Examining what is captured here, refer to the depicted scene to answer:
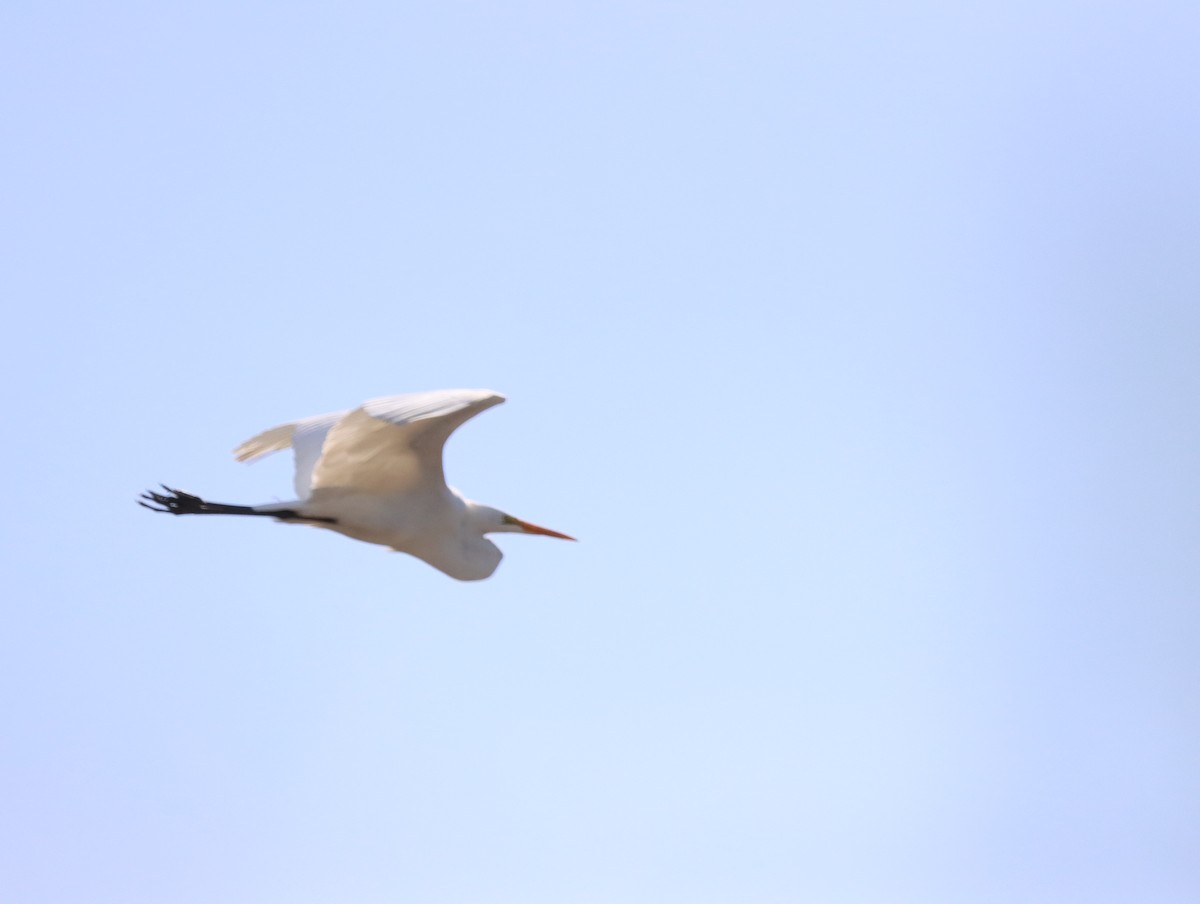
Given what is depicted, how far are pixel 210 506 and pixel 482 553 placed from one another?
1.84m

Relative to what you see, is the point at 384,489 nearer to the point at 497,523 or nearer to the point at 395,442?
the point at 395,442

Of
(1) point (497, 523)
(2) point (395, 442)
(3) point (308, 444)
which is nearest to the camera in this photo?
(2) point (395, 442)

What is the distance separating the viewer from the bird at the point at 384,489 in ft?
32.1

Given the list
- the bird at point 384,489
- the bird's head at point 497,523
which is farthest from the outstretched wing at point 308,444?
the bird's head at point 497,523

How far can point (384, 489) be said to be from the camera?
1068 centimetres

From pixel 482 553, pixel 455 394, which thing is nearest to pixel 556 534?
pixel 482 553

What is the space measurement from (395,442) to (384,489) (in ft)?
2.08

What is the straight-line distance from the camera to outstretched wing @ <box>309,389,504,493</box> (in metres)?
8.86

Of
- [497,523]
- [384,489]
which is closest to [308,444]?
[384,489]

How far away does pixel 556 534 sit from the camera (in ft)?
43.2

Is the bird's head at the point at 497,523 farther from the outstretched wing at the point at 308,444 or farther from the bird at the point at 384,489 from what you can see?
the outstretched wing at the point at 308,444

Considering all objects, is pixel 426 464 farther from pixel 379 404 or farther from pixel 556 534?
Result: pixel 556 534

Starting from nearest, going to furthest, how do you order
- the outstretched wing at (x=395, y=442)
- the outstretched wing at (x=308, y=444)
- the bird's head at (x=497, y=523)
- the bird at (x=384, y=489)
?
the outstretched wing at (x=395, y=442)
the bird at (x=384, y=489)
the outstretched wing at (x=308, y=444)
the bird's head at (x=497, y=523)

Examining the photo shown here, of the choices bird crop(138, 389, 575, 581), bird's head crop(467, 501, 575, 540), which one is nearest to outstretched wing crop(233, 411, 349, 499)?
bird crop(138, 389, 575, 581)
